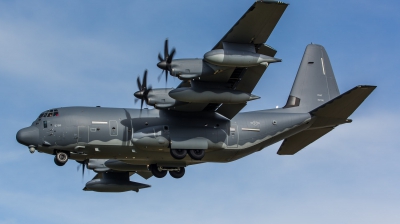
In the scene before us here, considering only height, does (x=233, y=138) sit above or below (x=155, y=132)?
below

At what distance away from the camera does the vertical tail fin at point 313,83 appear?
27.9 meters

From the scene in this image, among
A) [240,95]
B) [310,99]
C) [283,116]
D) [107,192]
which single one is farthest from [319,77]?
[107,192]

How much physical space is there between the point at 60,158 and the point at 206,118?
5.57 m

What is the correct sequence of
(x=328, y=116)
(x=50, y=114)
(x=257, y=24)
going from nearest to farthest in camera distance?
(x=257, y=24) < (x=50, y=114) < (x=328, y=116)

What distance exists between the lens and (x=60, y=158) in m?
24.8

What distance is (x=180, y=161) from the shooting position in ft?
87.9

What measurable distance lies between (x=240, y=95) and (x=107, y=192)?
9.97 m

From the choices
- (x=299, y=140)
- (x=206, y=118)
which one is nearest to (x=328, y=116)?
(x=299, y=140)

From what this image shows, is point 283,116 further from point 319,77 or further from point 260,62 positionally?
point 260,62

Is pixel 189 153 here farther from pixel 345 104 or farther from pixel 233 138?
pixel 345 104

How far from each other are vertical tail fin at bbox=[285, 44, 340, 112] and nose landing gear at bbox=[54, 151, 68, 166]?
9.10 metres

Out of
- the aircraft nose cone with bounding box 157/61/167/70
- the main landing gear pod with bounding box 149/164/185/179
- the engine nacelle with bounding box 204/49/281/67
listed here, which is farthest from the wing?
the main landing gear pod with bounding box 149/164/185/179

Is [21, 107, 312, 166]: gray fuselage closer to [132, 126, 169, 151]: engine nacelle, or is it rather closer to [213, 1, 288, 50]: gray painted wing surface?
[132, 126, 169, 151]: engine nacelle

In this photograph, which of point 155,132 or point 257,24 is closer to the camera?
point 257,24
